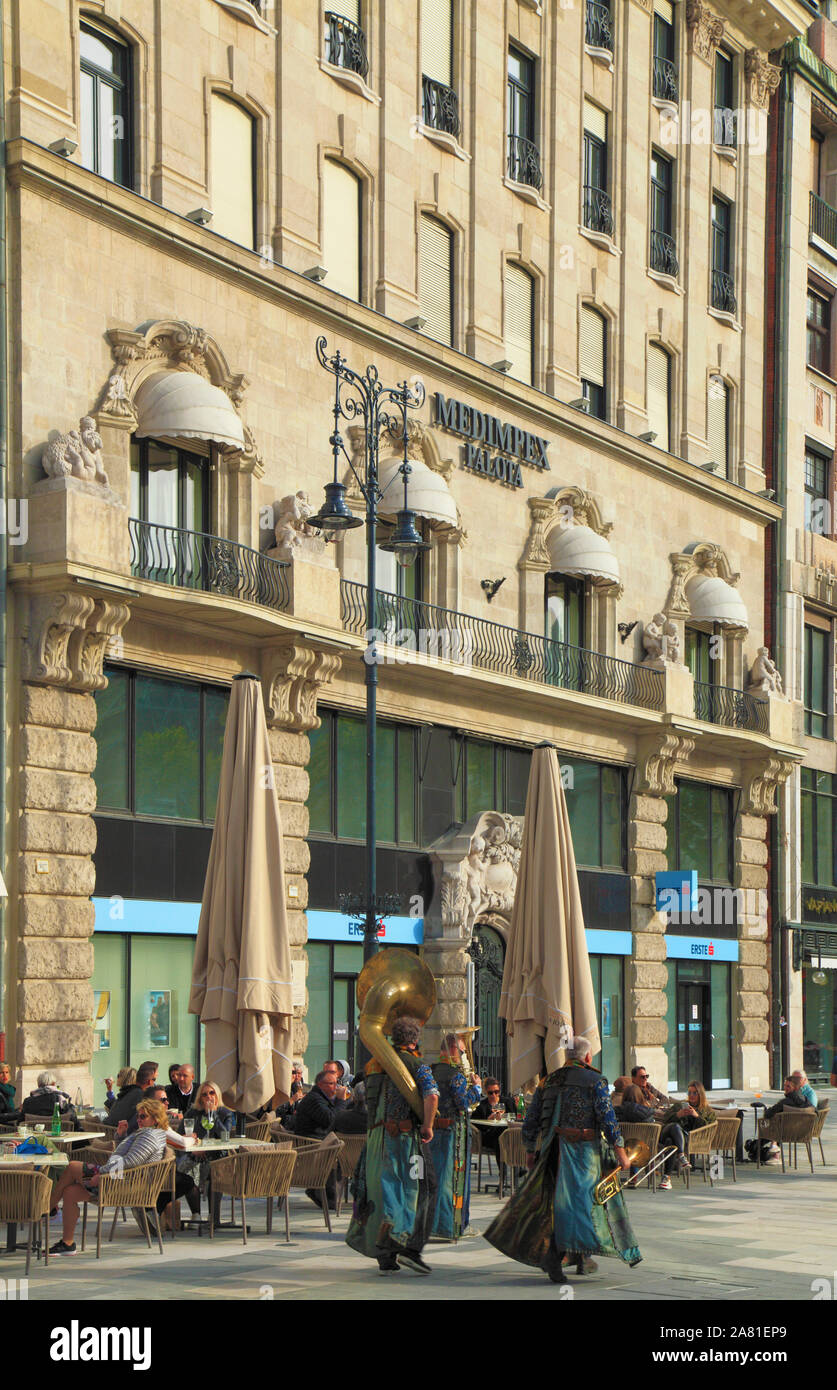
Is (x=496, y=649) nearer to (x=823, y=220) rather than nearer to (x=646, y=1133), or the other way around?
(x=646, y=1133)

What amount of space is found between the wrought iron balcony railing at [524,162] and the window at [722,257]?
25.0 ft

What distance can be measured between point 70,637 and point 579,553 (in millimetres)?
13137

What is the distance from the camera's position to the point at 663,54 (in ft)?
134

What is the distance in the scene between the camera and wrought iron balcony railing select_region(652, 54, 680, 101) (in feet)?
132

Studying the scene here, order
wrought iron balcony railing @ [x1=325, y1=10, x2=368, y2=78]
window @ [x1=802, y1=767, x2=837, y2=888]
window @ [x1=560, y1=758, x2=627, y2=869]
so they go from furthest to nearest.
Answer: window @ [x1=802, y1=767, x2=837, y2=888], window @ [x1=560, y1=758, x2=627, y2=869], wrought iron balcony railing @ [x1=325, y1=10, x2=368, y2=78]

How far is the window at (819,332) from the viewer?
46.8 metres

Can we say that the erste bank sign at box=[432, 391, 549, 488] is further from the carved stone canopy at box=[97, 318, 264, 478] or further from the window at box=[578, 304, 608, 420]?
the carved stone canopy at box=[97, 318, 264, 478]

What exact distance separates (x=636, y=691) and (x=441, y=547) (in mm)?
6319

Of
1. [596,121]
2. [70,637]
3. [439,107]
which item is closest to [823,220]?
[596,121]

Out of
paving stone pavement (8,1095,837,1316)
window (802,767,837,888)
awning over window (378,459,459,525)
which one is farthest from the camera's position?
window (802,767,837,888)

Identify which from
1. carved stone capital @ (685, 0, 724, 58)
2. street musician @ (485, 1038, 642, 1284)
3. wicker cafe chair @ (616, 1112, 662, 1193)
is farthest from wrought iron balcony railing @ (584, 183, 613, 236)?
street musician @ (485, 1038, 642, 1284)

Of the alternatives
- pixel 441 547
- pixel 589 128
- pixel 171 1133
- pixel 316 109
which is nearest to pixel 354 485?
pixel 441 547

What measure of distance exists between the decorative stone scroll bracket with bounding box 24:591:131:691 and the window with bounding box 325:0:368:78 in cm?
1184
